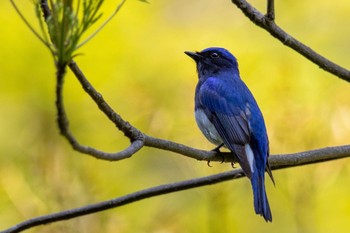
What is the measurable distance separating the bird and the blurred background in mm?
324

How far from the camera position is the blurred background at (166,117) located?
4.36m

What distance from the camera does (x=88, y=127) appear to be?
577cm

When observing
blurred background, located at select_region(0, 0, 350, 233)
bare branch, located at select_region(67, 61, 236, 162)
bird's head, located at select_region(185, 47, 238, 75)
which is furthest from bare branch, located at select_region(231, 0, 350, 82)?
bird's head, located at select_region(185, 47, 238, 75)

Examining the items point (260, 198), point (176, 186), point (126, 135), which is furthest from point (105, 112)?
point (260, 198)

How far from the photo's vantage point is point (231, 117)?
401 cm

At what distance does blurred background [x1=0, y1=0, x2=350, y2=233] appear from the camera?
436cm

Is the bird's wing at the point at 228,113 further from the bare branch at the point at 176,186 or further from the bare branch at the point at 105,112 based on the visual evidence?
the bare branch at the point at 105,112

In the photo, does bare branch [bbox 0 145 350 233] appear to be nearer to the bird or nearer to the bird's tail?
the bird's tail

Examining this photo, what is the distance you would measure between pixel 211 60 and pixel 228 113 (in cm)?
67

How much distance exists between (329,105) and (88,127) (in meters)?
1.94

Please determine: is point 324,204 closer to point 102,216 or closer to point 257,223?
point 257,223

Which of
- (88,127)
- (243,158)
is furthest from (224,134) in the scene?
(88,127)

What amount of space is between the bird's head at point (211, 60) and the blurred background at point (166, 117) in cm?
44

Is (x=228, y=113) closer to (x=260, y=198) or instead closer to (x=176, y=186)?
(x=260, y=198)
